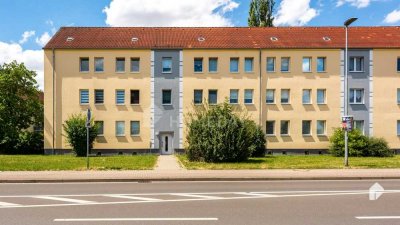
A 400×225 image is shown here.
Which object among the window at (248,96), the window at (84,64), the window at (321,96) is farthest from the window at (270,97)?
the window at (84,64)

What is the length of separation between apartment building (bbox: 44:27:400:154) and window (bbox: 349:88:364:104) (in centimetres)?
9

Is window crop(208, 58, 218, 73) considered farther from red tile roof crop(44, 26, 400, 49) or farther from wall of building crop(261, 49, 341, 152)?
wall of building crop(261, 49, 341, 152)

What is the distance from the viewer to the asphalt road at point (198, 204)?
7.71 m

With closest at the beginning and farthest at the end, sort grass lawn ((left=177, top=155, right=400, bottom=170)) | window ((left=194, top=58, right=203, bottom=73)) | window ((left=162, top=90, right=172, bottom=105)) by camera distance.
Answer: grass lawn ((left=177, top=155, right=400, bottom=170))
window ((left=162, top=90, right=172, bottom=105))
window ((left=194, top=58, right=203, bottom=73))

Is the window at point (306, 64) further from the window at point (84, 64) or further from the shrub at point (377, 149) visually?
the window at point (84, 64)

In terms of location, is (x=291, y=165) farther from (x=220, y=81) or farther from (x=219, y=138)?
(x=220, y=81)

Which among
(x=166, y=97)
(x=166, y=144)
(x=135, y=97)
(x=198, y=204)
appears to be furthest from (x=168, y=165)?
(x=135, y=97)

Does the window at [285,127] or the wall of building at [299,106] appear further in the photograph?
the window at [285,127]

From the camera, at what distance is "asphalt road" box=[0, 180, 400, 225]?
25.3 feet

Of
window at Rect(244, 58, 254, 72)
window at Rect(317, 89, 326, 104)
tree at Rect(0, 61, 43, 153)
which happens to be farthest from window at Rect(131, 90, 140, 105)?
window at Rect(317, 89, 326, 104)

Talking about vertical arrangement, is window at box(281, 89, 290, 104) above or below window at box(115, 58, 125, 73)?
below

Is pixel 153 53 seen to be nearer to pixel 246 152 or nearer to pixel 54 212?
pixel 246 152

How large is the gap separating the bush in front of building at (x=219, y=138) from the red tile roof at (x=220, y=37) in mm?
13299

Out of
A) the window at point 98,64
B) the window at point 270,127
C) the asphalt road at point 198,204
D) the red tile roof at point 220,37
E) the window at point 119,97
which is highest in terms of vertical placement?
the red tile roof at point 220,37
